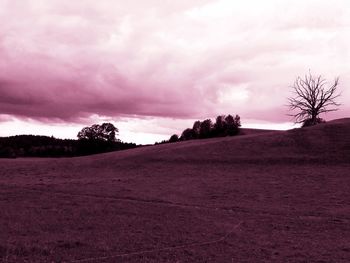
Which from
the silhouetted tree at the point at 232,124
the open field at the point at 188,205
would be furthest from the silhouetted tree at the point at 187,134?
the open field at the point at 188,205

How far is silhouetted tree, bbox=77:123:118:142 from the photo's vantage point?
11181 cm

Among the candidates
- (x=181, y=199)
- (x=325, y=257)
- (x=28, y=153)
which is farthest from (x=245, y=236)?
(x=28, y=153)

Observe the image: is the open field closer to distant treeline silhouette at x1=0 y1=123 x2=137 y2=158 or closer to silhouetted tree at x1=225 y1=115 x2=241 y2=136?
silhouetted tree at x1=225 y1=115 x2=241 y2=136

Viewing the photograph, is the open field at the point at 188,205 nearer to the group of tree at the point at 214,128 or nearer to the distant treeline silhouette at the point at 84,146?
the group of tree at the point at 214,128

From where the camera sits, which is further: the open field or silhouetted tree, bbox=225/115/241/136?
silhouetted tree, bbox=225/115/241/136

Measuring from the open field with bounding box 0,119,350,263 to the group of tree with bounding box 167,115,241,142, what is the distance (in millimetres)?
27143

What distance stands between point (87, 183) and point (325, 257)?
26487mm


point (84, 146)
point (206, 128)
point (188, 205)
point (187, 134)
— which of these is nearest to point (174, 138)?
point (187, 134)

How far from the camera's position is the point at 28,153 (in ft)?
336

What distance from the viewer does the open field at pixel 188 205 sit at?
17.6m

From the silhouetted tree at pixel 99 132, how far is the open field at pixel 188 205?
52215 millimetres

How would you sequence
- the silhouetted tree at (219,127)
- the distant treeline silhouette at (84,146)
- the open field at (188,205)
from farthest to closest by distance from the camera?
the distant treeline silhouette at (84,146) → the silhouetted tree at (219,127) → the open field at (188,205)

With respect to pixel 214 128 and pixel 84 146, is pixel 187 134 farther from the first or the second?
pixel 84 146

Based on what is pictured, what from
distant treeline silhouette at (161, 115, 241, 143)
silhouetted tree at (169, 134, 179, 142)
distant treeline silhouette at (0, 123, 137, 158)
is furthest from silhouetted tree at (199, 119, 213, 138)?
distant treeline silhouette at (0, 123, 137, 158)
